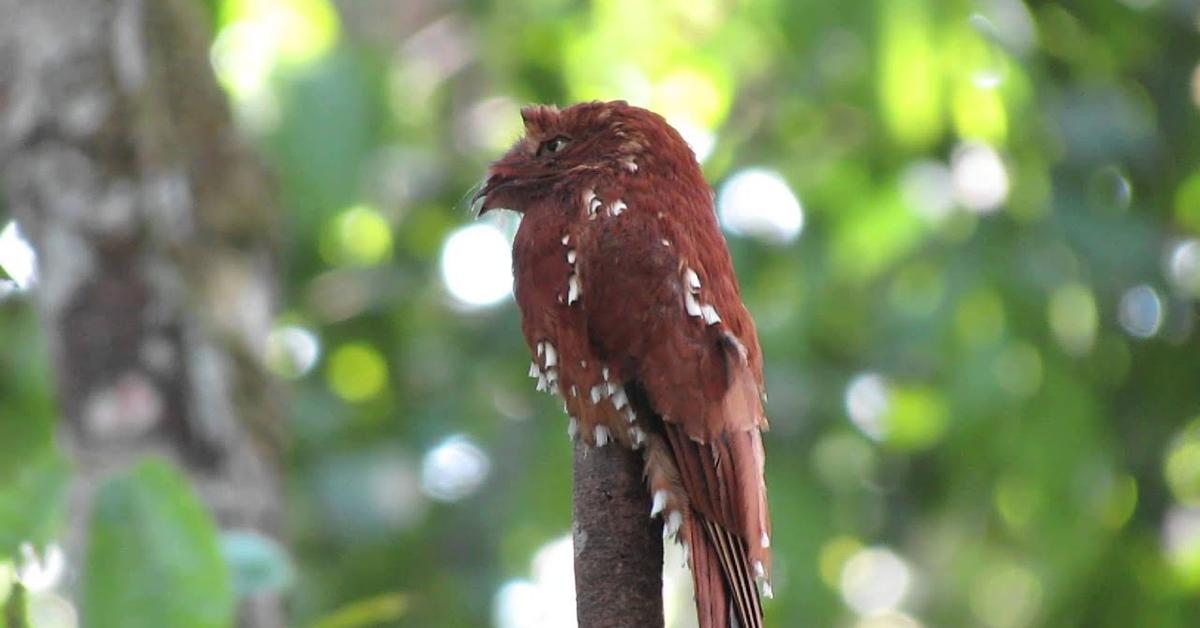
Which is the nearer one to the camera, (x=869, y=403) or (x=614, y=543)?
(x=614, y=543)

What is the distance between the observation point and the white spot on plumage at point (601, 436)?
109 inches

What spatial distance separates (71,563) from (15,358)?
77.4 inches

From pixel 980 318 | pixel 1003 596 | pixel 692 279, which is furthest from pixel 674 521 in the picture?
pixel 1003 596

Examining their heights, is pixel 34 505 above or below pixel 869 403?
below

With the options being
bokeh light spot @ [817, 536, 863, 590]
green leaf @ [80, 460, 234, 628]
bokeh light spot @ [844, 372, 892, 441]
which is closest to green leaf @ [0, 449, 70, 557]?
green leaf @ [80, 460, 234, 628]

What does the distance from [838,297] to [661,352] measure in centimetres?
384

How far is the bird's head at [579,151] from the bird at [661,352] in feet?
0.04

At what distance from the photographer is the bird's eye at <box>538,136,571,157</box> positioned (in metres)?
3.11

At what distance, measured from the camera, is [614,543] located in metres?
2.59

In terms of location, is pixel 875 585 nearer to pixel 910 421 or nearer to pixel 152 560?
pixel 910 421

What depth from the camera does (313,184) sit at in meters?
5.40

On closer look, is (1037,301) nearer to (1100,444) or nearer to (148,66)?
(1100,444)

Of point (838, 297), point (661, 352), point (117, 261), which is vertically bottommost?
point (661, 352)

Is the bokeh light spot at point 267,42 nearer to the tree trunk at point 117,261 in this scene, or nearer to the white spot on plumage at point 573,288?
the tree trunk at point 117,261
